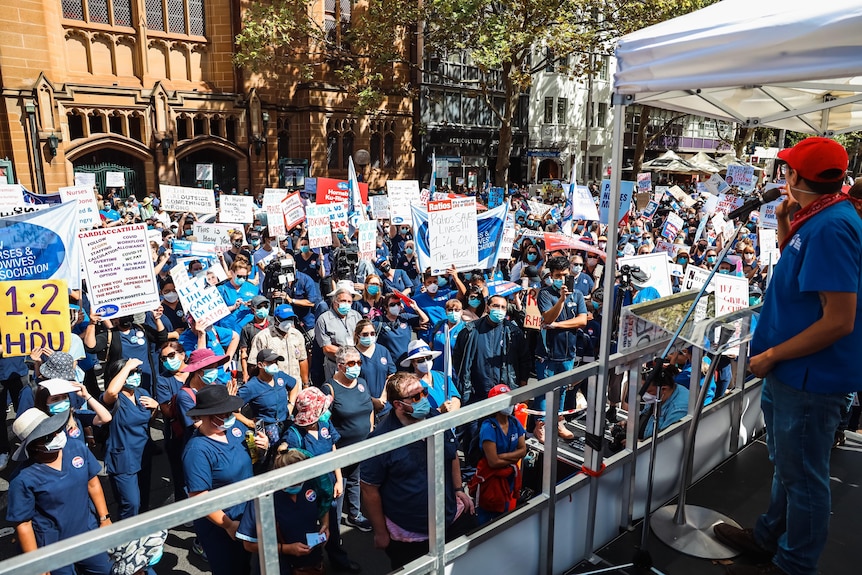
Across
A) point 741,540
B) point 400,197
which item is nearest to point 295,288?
point 400,197

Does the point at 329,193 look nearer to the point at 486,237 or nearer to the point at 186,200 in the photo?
the point at 186,200

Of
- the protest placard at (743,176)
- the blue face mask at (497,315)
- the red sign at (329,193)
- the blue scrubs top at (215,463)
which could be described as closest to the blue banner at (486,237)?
the blue face mask at (497,315)

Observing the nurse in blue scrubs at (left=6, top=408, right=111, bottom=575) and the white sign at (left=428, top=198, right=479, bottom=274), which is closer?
→ the nurse in blue scrubs at (left=6, top=408, right=111, bottom=575)

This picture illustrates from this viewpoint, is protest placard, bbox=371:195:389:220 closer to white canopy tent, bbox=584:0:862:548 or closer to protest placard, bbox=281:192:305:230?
protest placard, bbox=281:192:305:230

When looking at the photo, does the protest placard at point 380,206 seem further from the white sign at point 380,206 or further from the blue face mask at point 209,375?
Answer: the blue face mask at point 209,375

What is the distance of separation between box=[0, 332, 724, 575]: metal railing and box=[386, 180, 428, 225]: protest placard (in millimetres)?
10278

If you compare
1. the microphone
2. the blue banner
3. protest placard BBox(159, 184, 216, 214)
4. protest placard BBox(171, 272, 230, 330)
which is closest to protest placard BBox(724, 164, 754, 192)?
the blue banner

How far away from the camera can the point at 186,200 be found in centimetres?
1382

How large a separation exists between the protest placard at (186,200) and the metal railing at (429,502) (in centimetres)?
1240

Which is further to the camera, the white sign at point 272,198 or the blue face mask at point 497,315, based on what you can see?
the white sign at point 272,198

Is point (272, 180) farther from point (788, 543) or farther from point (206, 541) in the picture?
point (788, 543)

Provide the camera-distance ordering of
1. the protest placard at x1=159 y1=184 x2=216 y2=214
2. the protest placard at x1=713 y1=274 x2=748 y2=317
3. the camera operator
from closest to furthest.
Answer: the protest placard at x1=713 y1=274 x2=748 y2=317 → the camera operator → the protest placard at x1=159 y1=184 x2=216 y2=214

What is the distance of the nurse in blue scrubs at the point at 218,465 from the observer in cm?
392

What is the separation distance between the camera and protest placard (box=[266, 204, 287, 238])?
12.3 meters
